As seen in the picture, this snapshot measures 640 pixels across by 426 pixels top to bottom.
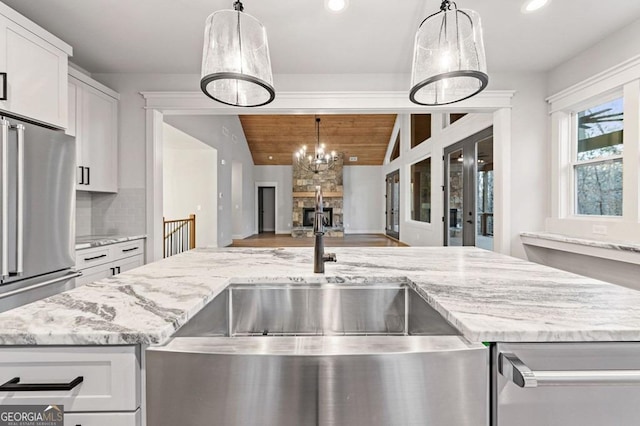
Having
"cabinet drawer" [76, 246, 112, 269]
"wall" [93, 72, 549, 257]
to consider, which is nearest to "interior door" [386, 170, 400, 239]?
"wall" [93, 72, 549, 257]

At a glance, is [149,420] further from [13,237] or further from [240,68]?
[13,237]

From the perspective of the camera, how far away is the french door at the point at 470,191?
4195mm

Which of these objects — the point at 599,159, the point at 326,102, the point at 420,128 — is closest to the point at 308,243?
the point at 420,128

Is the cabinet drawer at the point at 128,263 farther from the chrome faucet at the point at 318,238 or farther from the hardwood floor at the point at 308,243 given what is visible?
the hardwood floor at the point at 308,243

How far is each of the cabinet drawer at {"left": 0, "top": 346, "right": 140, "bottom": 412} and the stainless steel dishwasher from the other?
2.89 ft

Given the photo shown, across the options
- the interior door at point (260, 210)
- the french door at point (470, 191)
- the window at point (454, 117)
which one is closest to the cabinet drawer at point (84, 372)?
the french door at point (470, 191)

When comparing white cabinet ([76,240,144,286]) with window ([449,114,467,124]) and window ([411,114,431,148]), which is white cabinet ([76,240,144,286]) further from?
window ([411,114,431,148])

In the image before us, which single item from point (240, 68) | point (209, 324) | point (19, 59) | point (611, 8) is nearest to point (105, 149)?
point (19, 59)

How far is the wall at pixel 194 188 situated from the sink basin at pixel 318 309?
587cm

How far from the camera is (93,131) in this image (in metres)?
3.21

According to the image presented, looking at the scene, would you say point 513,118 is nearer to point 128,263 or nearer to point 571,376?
point 571,376

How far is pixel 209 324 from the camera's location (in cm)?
118

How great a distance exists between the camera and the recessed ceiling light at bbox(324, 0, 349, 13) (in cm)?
237

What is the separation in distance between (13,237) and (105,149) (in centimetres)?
168
